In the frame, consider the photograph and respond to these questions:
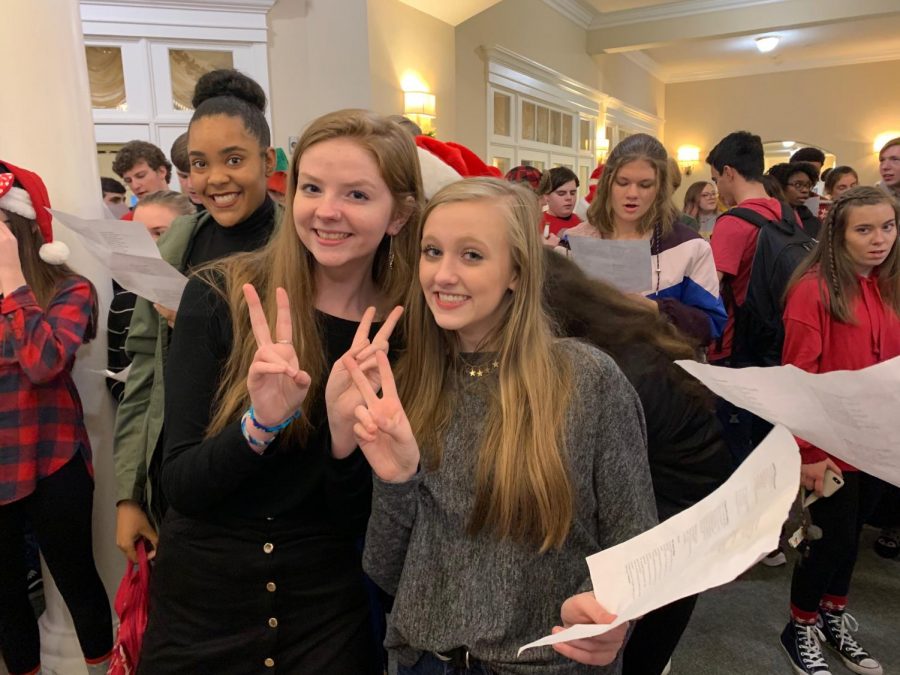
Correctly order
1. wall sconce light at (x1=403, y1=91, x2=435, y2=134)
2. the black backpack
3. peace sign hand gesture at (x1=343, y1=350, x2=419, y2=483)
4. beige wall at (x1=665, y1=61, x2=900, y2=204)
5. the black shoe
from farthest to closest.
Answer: beige wall at (x1=665, y1=61, x2=900, y2=204)
wall sconce light at (x1=403, y1=91, x2=435, y2=134)
the black shoe
the black backpack
peace sign hand gesture at (x1=343, y1=350, x2=419, y2=483)

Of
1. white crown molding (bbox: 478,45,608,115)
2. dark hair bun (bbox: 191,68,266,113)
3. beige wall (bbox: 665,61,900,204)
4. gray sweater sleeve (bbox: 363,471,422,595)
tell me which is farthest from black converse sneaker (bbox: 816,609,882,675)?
beige wall (bbox: 665,61,900,204)

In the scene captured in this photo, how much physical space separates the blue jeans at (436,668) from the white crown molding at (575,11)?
7508mm

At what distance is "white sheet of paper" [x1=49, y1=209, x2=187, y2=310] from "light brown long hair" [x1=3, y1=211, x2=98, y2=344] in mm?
447

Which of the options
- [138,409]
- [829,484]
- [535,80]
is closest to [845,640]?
[829,484]

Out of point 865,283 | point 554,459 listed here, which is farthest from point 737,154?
point 554,459

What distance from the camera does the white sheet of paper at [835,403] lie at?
1.88ft

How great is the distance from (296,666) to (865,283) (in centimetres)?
190

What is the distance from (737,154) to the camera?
2.70m

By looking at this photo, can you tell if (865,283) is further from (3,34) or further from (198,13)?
(198,13)

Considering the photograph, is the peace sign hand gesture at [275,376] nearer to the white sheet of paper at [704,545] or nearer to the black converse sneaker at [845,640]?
the white sheet of paper at [704,545]

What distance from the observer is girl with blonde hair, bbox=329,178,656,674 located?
929 millimetres

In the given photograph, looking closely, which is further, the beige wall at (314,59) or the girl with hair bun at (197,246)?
the beige wall at (314,59)

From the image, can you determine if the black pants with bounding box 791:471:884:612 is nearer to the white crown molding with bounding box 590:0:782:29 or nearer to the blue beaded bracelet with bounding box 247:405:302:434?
the blue beaded bracelet with bounding box 247:405:302:434

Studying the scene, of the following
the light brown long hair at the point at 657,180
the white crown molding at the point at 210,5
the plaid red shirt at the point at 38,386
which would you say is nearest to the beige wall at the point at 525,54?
the white crown molding at the point at 210,5
